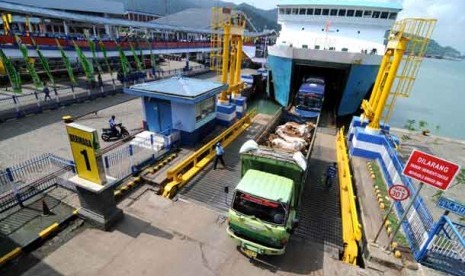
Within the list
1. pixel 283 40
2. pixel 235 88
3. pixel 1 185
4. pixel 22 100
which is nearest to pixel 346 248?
pixel 1 185

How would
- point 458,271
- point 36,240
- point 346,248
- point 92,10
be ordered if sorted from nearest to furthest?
point 458,271 → point 36,240 → point 346,248 → point 92,10

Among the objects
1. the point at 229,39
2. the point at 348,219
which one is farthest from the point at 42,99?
the point at 348,219

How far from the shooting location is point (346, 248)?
780 centimetres

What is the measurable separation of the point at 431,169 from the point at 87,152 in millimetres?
9310

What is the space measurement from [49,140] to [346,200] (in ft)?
49.8

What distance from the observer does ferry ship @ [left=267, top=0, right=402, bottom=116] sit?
771 inches

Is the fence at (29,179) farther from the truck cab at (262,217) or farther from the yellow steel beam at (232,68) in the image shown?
the yellow steel beam at (232,68)

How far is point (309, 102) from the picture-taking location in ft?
64.4

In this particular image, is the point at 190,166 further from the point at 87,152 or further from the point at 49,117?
the point at 49,117

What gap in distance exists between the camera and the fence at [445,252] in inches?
262

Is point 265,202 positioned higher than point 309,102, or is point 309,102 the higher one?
point 265,202

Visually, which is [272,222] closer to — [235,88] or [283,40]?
[235,88]

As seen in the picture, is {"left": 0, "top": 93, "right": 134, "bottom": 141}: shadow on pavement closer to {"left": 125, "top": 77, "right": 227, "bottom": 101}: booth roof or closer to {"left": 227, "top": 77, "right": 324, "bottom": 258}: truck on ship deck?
{"left": 125, "top": 77, "right": 227, "bottom": 101}: booth roof

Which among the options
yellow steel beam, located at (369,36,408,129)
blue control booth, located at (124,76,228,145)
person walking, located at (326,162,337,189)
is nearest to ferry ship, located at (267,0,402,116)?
yellow steel beam, located at (369,36,408,129)
